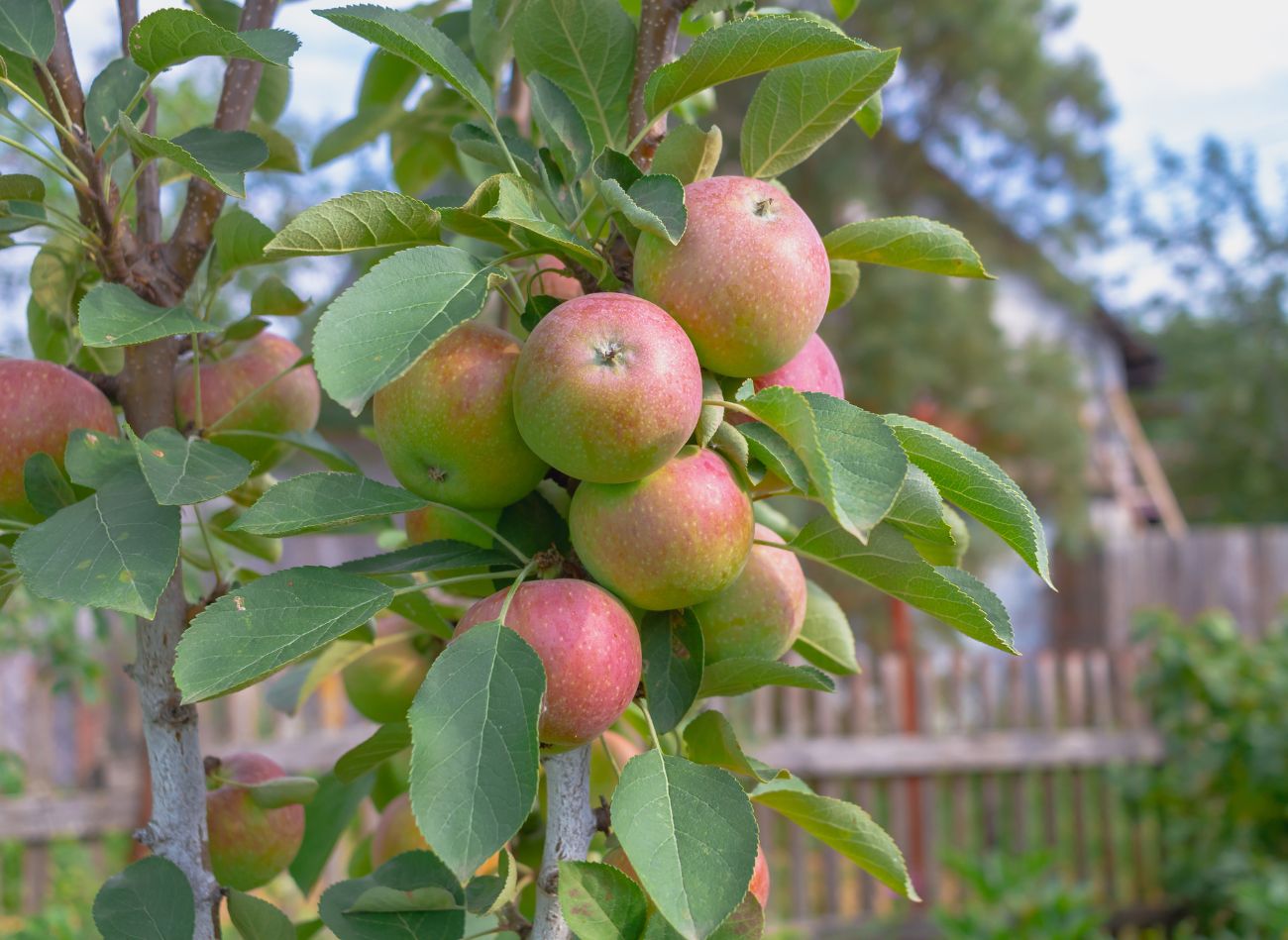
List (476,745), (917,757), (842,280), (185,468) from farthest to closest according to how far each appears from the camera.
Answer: (917,757), (842,280), (185,468), (476,745)

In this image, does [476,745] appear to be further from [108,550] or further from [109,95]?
[109,95]

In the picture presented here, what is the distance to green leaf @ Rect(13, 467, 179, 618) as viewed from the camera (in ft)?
2.15

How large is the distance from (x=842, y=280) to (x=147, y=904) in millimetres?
730

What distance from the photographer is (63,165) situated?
2.66ft

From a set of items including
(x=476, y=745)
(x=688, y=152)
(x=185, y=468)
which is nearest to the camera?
(x=476, y=745)

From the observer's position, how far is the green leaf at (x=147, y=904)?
0.78m

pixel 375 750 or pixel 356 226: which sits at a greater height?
pixel 356 226

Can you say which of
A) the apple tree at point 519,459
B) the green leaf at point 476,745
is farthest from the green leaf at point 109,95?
the green leaf at point 476,745

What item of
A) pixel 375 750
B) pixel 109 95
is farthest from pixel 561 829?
pixel 109 95

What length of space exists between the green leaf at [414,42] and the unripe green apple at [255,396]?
0.31m

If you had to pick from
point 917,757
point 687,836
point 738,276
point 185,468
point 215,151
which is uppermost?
point 215,151

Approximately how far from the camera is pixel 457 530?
33.3 inches

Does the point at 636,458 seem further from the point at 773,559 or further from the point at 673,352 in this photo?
the point at 773,559

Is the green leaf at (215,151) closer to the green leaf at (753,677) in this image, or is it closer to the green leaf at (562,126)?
the green leaf at (562,126)
